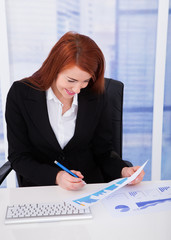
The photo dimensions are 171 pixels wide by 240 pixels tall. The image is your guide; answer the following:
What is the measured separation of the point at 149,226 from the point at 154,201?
0.51ft

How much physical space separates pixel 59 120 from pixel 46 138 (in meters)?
0.12

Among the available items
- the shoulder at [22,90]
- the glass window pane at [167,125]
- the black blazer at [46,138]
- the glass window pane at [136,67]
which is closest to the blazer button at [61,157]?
the black blazer at [46,138]

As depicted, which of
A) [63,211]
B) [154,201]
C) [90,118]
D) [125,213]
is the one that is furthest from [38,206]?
Result: [90,118]

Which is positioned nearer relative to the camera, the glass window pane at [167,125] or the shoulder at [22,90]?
the shoulder at [22,90]

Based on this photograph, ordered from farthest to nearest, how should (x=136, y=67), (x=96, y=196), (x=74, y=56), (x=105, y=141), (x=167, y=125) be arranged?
(x=167, y=125), (x=136, y=67), (x=105, y=141), (x=74, y=56), (x=96, y=196)

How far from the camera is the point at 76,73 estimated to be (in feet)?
3.67

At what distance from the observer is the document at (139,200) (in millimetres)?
Answer: 917

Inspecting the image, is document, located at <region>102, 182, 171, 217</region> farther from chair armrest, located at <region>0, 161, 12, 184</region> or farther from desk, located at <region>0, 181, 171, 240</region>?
chair armrest, located at <region>0, 161, 12, 184</region>

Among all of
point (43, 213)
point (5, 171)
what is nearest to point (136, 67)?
point (5, 171)

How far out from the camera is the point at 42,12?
214 cm

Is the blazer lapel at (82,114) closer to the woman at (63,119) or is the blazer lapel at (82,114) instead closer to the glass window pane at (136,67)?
the woman at (63,119)

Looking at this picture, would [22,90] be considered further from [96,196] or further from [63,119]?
[96,196]

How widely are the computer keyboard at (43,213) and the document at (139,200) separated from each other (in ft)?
0.36

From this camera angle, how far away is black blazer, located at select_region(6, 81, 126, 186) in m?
1.28
